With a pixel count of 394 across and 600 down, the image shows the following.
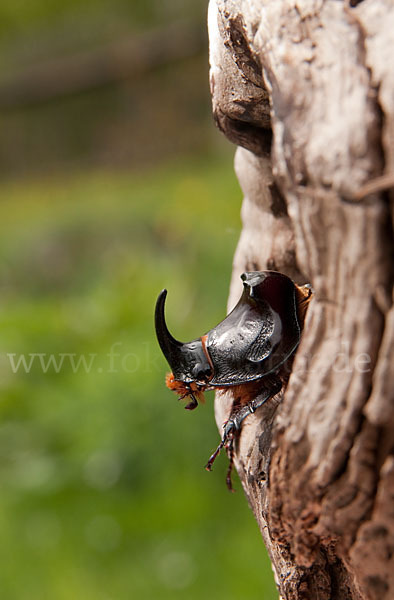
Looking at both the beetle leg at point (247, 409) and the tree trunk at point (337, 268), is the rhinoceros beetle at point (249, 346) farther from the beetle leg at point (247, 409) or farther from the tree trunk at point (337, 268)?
the tree trunk at point (337, 268)

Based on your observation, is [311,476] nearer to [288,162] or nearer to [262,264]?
[288,162]

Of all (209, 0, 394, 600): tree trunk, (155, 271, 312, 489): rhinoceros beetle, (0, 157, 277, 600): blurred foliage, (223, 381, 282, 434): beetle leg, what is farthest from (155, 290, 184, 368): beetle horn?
(0, 157, 277, 600): blurred foliage

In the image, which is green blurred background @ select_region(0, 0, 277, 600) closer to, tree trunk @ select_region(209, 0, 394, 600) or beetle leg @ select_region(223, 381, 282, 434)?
beetle leg @ select_region(223, 381, 282, 434)

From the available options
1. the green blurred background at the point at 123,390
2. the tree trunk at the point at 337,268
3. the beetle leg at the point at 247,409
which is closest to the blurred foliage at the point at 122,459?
the green blurred background at the point at 123,390

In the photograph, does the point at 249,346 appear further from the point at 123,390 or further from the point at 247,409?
the point at 123,390

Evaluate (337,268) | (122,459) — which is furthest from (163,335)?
(122,459)

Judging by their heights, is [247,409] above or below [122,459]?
above
